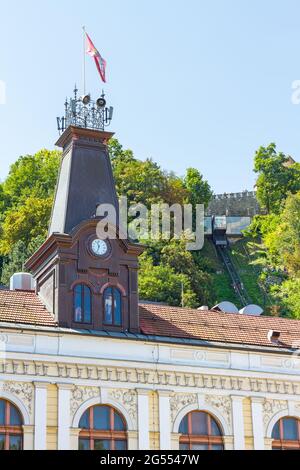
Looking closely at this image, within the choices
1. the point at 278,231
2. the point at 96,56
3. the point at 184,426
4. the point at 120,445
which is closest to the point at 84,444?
the point at 120,445

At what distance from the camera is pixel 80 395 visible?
131ft

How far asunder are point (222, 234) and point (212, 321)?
61.7 metres

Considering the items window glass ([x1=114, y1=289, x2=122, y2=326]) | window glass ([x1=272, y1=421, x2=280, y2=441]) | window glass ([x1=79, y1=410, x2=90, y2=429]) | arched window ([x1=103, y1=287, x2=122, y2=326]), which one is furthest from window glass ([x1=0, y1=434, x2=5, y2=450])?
window glass ([x1=272, y1=421, x2=280, y2=441])

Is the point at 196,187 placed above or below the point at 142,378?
above

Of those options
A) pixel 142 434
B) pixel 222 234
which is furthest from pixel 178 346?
pixel 222 234

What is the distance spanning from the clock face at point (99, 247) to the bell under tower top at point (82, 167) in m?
1.25

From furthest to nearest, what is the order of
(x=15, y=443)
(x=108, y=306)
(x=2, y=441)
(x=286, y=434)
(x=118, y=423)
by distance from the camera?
(x=286, y=434) < (x=108, y=306) < (x=118, y=423) < (x=15, y=443) < (x=2, y=441)

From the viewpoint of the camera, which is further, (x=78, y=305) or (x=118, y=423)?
(x=78, y=305)

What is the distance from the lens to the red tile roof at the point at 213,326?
4369 cm

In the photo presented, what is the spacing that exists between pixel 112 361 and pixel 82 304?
9.16 ft

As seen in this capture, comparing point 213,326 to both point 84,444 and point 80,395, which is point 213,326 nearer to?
point 80,395

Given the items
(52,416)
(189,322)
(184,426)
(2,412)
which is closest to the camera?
(2,412)

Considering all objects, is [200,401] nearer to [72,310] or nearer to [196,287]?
[72,310]

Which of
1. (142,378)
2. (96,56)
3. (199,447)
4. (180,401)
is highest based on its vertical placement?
(96,56)
